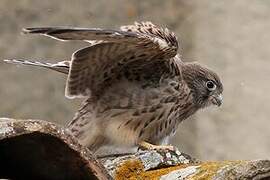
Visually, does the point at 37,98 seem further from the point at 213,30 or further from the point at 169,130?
the point at 169,130

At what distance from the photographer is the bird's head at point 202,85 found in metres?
5.35

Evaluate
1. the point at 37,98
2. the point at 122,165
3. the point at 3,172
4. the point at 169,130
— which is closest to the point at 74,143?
the point at 3,172

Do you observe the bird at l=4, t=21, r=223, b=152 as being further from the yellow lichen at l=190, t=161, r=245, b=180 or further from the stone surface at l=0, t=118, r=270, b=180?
the stone surface at l=0, t=118, r=270, b=180

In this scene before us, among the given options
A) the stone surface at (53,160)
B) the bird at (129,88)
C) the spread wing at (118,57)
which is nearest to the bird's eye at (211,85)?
the bird at (129,88)

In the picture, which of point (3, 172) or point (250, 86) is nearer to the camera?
point (3, 172)

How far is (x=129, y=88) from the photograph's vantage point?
15.6 feet

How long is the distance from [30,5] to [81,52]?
404 cm

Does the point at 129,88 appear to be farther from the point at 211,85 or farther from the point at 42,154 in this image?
the point at 42,154

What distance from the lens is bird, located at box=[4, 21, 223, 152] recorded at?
430 centimetres

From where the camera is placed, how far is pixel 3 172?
3.26 metres

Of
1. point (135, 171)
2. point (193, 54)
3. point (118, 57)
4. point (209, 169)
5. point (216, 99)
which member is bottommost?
point (209, 169)

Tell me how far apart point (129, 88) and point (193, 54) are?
12.0 ft

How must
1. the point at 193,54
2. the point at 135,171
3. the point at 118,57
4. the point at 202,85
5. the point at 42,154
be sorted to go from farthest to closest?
1. the point at 193,54
2. the point at 202,85
3. the point at 118,57
4. the point at 135,171
5. the point at 42,154

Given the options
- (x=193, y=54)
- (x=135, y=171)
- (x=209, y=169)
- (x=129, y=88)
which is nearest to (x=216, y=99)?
(x=129, y=88)
